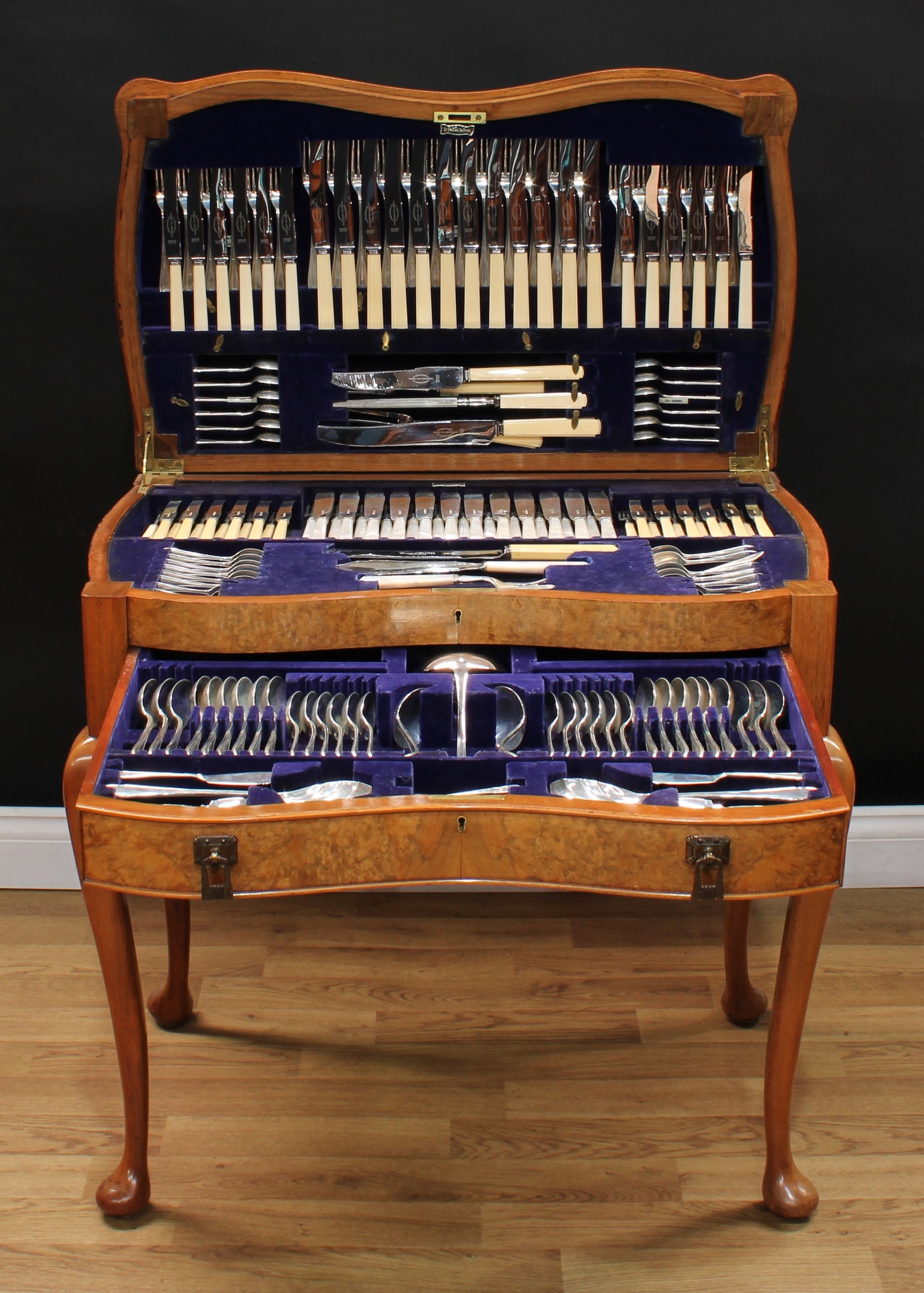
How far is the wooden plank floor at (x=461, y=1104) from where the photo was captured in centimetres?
226

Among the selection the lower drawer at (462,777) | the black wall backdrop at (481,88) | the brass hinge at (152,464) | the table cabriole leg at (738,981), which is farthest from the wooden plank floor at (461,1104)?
the brass hinge at (152,464)

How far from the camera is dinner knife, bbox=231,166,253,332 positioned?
2564mm

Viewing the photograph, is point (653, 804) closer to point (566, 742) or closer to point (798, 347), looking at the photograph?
point (566, 742)

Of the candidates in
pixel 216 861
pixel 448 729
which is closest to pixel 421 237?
pixel 448 729

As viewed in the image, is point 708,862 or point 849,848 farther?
point 849,848

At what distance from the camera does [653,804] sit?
6.19 feet

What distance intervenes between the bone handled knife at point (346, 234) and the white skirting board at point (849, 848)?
60.9 inches

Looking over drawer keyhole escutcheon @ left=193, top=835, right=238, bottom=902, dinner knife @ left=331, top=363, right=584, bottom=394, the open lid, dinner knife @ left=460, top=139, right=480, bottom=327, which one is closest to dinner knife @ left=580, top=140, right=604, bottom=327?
the open lid

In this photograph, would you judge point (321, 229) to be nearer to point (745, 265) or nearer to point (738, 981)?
point (745, 265)

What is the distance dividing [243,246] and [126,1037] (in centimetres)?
155

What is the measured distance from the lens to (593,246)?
102 inches

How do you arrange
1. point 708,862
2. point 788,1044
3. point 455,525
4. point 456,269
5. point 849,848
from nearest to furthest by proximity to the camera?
point 708,862
point 788,1044
point 455,525
point 456,269
point 849,848

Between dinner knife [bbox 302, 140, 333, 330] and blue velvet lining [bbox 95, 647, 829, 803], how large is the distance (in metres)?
0.78

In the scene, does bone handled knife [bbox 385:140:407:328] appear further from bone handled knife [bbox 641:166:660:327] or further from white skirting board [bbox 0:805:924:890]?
white skirting board [bbox 0:805:924:890]
